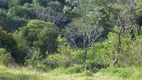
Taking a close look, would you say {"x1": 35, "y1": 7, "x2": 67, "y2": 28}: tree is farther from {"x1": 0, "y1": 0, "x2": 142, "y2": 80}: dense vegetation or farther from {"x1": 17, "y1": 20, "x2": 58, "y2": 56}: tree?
{"x1": 17, "y1": 20, "x2": 58, "y2": 56}: tree

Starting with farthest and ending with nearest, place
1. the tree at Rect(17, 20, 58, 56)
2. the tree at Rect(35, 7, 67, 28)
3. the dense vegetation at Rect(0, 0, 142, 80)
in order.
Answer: the tree at Rect(35, 7, 67, 28)
the tree at Rect(17, 20, 58, 56)
the dense vegetation at Rect(0, 0, 142, 80)

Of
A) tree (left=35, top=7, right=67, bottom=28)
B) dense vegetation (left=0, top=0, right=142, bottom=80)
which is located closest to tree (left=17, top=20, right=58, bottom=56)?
dense vegetation (left=0, top=0, right=142, bottom=80)

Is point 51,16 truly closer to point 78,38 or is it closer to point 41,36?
point 78,38

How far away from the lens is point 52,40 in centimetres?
3000

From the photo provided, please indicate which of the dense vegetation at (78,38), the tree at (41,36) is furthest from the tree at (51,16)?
the tree at (41,36)

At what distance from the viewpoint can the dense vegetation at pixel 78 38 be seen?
1452 centimetres

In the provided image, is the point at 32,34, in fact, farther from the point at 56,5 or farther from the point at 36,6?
the point at 56,5

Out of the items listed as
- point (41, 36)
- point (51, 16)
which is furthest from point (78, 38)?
point (41, 36)

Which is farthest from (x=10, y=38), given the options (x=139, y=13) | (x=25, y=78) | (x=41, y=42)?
(x=25, y=78)

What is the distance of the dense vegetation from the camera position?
47.6 feet

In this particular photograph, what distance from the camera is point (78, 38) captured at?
38.0m

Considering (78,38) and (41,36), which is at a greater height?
(41,36)

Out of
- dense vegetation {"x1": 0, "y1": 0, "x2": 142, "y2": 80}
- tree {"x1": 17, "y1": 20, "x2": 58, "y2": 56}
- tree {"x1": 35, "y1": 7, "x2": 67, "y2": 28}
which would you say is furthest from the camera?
tree {"x1": 35, "y1": 7, "x2": 67, "y2": 28}

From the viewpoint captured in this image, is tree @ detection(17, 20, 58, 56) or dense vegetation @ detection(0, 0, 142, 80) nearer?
dense vegetation @ detection(0, 0, 142, 80)
